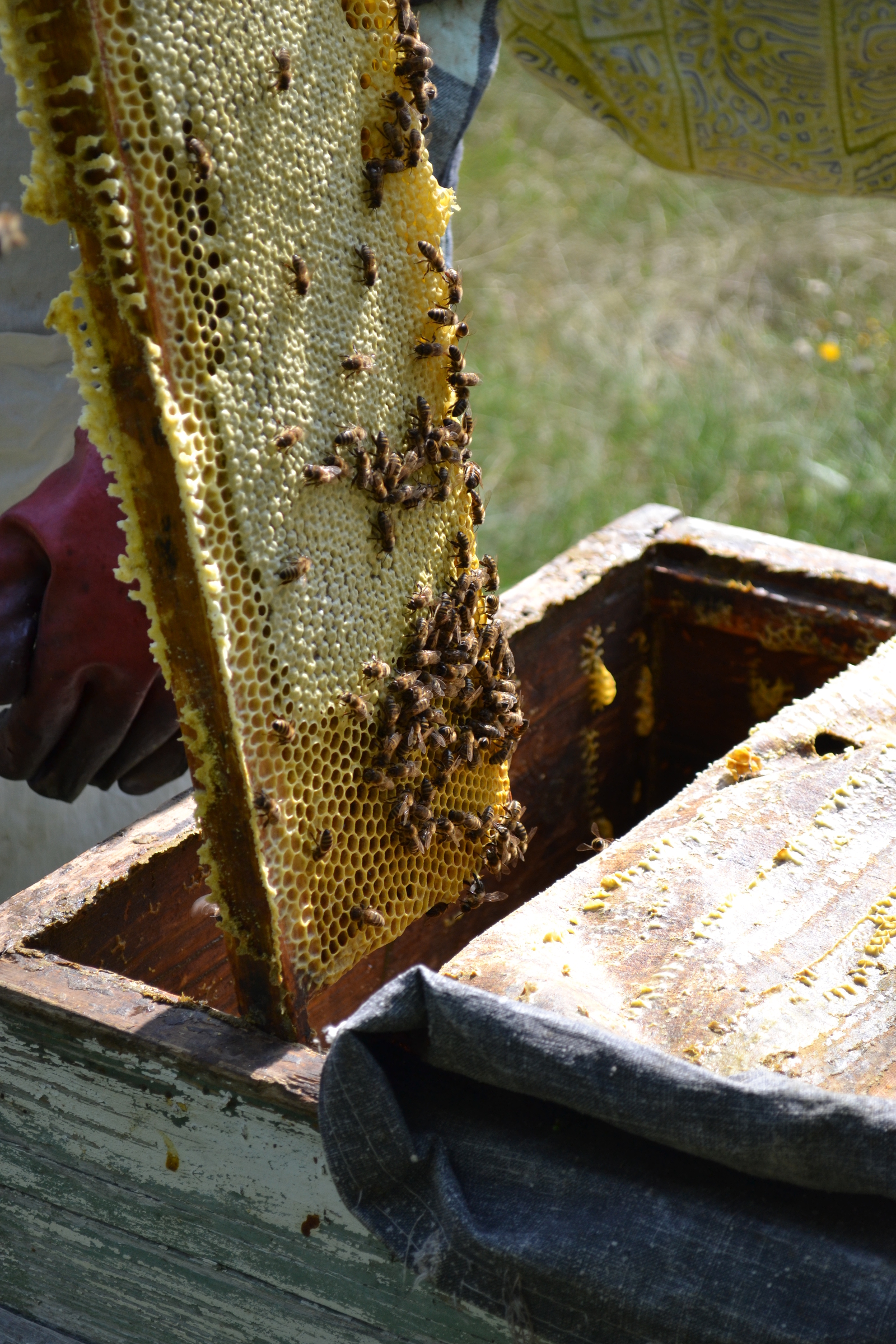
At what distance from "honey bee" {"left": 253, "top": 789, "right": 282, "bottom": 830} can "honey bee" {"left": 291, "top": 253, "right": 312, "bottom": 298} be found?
0.44m

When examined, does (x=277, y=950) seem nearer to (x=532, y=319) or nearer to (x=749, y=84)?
(x=749, y=84)

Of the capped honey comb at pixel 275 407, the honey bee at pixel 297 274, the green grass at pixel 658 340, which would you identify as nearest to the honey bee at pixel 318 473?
the capped honey comb at pixel 275 407

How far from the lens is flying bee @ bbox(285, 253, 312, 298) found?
1088 mm

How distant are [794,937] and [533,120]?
6551 millimetres

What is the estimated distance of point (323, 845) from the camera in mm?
1161

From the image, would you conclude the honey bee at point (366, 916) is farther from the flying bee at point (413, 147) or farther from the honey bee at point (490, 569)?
the flying bee at point (413, 147)

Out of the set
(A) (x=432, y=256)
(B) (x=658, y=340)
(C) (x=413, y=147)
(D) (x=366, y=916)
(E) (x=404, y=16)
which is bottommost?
(B) (x=658, y=340)

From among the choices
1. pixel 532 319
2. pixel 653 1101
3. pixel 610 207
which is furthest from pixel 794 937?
pixel 610 207

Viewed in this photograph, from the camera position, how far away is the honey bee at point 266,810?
108cm

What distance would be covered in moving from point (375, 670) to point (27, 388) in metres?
0.84

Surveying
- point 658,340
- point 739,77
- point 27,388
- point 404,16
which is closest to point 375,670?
point 404,16

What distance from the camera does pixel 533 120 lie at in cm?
689

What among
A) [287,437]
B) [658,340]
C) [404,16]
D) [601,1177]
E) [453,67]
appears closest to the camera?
[601,1177]

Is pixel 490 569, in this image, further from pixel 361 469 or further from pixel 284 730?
pixel 284 730
